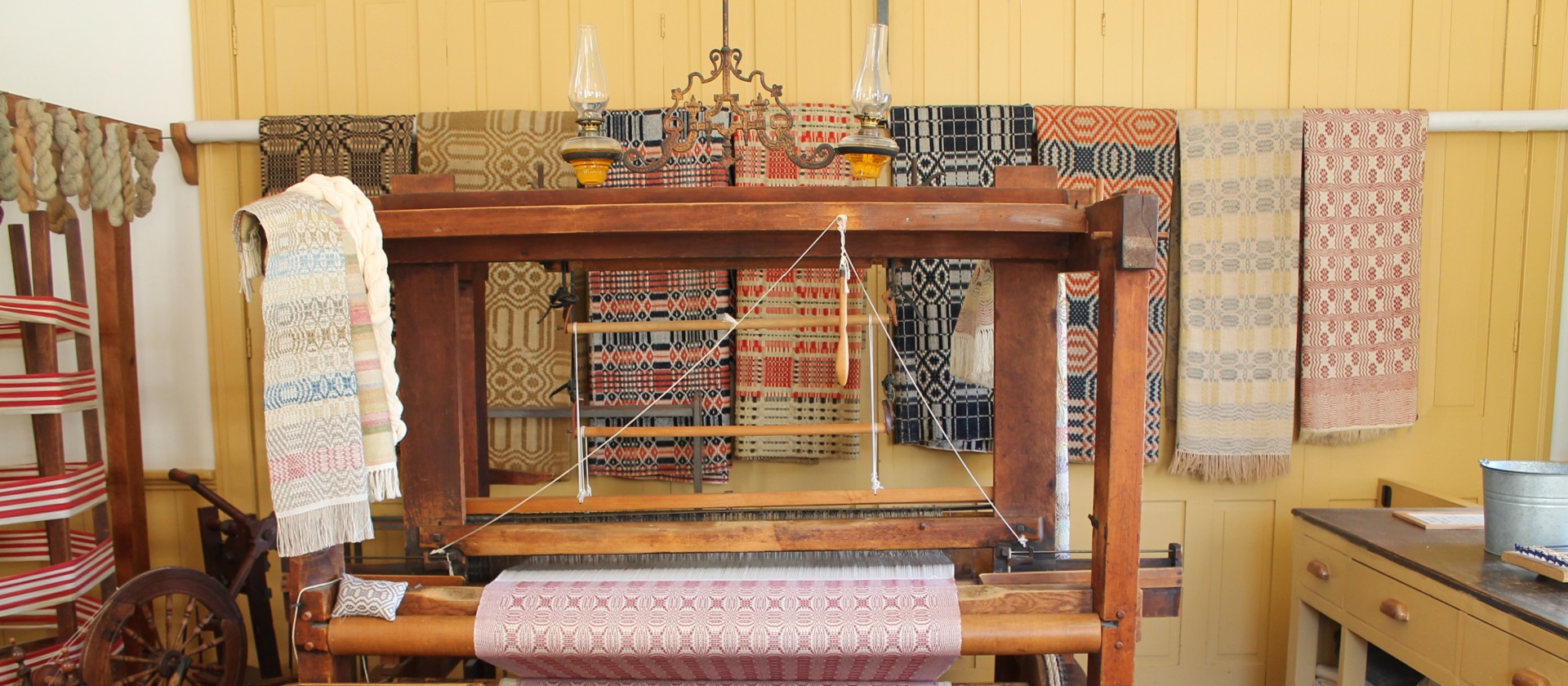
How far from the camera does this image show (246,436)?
3.01m

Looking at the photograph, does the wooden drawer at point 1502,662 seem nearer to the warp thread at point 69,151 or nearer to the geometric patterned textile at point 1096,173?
the geometric patterned textile at point 1096,173

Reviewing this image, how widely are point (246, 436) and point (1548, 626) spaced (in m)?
3.68

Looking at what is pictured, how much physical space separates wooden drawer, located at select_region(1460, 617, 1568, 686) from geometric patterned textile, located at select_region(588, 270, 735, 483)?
1.98m

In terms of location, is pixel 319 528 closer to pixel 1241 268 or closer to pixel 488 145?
pixel 488 145

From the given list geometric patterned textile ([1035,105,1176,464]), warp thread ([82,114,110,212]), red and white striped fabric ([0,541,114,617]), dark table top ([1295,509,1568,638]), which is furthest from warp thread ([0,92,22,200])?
dark table top ([1295,509,1568,638])

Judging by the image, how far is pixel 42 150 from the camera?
2205mm

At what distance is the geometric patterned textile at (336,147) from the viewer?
2.79 m

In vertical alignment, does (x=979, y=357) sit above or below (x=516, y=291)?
below

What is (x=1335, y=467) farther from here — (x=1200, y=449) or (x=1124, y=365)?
(x=1124, y=365)

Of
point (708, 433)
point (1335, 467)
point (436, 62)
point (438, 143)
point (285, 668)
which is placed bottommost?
point (285, 668)

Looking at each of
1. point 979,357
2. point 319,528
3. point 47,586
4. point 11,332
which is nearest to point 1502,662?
point 979,357

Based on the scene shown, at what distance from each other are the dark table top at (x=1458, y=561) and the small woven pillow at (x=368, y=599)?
90.6 inches

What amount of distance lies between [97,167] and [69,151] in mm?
132

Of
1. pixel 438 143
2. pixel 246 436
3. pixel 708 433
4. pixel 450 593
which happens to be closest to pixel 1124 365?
pixel 708 433
